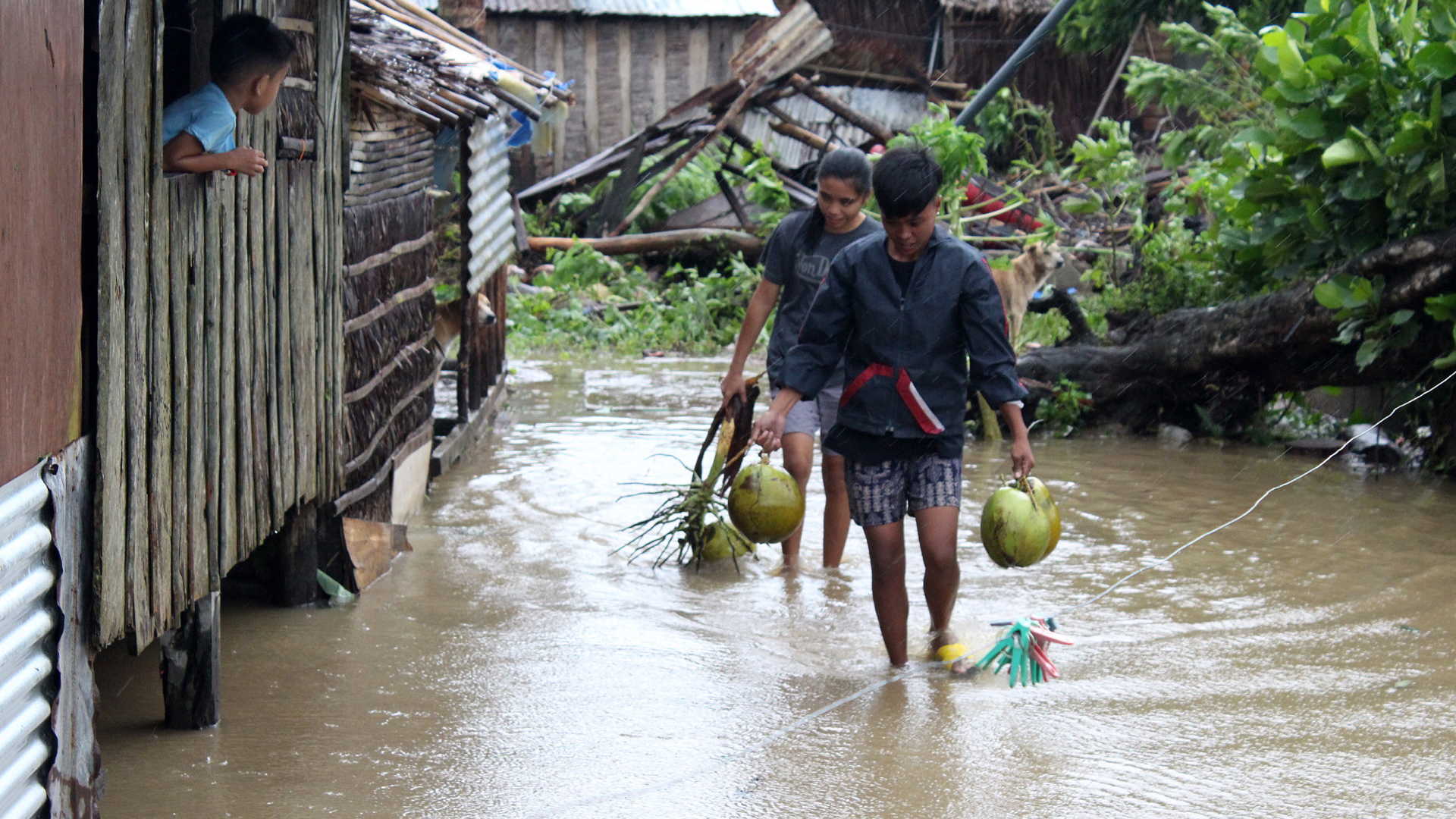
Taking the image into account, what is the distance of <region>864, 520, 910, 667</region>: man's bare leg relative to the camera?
4996mm

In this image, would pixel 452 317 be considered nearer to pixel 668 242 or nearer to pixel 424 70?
pixel 424 70

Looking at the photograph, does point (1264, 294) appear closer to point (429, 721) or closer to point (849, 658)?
point (849, 658)

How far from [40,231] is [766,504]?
121 inches

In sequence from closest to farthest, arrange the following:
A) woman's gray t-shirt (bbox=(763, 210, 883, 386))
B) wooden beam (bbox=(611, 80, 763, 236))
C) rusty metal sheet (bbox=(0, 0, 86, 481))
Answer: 1. rusty metal sheet (bbox=(0, 0, 86, 481))
2. woman's gray t-shirt (bbox=(763, 210, 883, 386))
3. wooden beam (bbox=(611, 80, 763, 236))

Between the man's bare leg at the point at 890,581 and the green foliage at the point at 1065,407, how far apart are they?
5.70 meters

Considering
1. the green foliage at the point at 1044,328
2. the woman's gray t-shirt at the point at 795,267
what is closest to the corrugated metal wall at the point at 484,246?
the woman's gray t-shirt at the point at 795,267

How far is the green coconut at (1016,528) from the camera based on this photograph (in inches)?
190

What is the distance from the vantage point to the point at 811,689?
5.00 meters

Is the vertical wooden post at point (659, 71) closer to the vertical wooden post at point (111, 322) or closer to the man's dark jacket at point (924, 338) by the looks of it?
the man's dark jacket at point (924, 338)

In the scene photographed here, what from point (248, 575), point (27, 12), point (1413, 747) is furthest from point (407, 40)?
point (1413, 747)

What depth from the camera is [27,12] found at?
2.73m

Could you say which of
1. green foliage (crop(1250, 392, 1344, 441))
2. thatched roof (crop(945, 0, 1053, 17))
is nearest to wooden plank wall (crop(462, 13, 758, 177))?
thatched roof (crop(945, 0, 1053, 17))

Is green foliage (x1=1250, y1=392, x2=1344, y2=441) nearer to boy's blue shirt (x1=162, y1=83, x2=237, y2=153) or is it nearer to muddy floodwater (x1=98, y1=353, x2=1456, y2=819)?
muddy floodwater (x1=98, y1=353, x2=1456, y2=819)

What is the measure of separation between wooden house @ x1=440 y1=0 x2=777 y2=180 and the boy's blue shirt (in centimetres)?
1576
